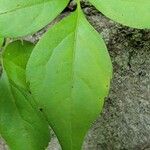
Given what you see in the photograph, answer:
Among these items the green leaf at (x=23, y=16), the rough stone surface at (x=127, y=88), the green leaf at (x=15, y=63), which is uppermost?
the green leaf at (x=23, y=16)

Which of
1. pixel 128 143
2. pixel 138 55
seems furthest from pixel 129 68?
pixel 128 143

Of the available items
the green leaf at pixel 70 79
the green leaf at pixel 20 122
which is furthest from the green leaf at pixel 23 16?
the green leaf at pixel 20 122

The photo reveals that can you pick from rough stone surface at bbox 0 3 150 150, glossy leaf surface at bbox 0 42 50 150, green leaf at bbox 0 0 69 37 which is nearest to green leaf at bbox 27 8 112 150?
green leaf at bbox 0 0 69 37

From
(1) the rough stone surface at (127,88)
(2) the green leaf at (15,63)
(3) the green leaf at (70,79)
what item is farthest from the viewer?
(1) the rough stone surface at (127,88)

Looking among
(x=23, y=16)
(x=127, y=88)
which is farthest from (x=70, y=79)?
(x=127, y=88)

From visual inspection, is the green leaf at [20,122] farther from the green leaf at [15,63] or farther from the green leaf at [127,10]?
the green leaf at [127,10]

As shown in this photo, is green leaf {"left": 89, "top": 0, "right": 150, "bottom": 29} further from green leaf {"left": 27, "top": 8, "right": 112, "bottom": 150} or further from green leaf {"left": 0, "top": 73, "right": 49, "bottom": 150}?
green leaf {"left": 0, "top": 73, "right": 49, "bottom": 150}
